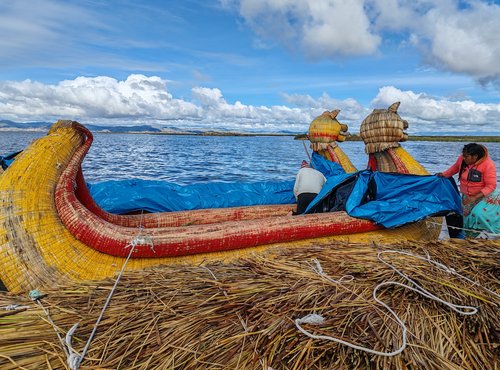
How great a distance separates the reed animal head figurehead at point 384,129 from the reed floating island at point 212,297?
3186mm

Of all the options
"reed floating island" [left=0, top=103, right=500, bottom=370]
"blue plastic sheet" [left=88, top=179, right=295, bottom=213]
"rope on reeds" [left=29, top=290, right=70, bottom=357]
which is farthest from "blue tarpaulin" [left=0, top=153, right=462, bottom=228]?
"rope on reeds" [left=29, top=290, right=70, bottom=357]

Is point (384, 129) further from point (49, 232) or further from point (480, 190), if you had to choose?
point (49, 232)

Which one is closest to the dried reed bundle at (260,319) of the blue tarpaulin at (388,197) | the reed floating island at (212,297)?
the reed floating island at (212,297)

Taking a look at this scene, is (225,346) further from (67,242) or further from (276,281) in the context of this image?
(67,242)

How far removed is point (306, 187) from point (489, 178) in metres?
2.69

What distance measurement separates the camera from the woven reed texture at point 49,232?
9.96 ft

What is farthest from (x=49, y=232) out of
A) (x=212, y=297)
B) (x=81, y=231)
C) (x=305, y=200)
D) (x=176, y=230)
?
(x=305, y=200)

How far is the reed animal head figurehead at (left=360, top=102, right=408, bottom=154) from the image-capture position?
19.7 feet

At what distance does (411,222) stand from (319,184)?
1516 millimetres

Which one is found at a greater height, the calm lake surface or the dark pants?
the dark pants

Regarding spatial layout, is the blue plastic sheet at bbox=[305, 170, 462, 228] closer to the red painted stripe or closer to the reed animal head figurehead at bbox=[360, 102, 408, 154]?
the red painted stripe

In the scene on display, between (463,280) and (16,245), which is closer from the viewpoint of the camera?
(463,280)

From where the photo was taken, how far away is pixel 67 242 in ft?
11.1

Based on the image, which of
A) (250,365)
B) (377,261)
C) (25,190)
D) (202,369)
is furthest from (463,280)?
(25,190)
